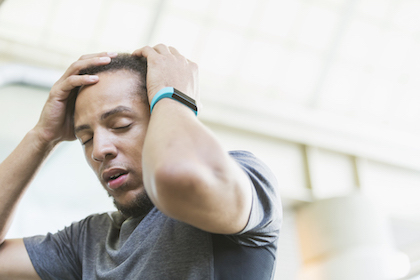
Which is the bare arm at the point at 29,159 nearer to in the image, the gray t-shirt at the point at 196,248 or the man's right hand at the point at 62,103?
the man's right hand at the point at 62,103

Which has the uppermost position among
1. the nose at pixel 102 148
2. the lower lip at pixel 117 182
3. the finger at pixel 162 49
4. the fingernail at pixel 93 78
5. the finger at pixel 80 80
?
the finger at pixel 162 49

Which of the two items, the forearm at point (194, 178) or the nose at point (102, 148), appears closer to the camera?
the forearm at point (194, 178)

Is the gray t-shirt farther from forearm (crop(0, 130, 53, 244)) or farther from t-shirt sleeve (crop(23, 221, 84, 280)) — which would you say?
forearm (crop(0, 130, 53, 244))

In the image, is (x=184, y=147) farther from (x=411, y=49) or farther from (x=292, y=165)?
(x=411, y=49)

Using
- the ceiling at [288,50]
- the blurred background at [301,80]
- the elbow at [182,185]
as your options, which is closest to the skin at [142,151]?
the elbow at [182,185]

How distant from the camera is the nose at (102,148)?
133 cm

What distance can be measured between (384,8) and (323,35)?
1.03m

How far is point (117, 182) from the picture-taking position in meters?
1.35

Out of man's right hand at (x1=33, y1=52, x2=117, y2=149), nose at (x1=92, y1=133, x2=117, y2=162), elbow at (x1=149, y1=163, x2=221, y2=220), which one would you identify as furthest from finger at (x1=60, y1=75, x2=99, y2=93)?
elbow at (x1=149, y1=163, x2=221, y2=220)

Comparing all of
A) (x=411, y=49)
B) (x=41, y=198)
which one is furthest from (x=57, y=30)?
(x=411, y=49)

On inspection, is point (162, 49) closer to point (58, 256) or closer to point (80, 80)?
point (80, 80)

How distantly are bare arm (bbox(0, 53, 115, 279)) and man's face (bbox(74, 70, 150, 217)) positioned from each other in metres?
0.12

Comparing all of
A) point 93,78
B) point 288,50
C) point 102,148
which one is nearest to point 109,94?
point 93,78

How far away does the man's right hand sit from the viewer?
154 centimetres
